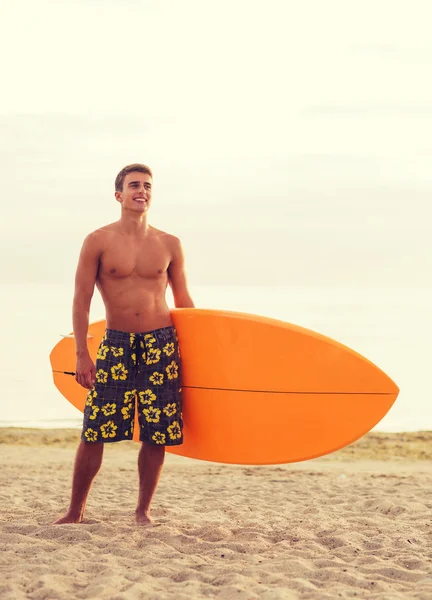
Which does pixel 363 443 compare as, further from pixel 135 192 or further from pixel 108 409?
pixel 135 192

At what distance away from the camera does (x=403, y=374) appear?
17.4 meters

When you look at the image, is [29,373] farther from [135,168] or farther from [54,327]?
[135,168]

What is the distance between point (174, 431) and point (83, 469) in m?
0.50

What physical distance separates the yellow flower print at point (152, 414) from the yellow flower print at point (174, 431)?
0.09 m

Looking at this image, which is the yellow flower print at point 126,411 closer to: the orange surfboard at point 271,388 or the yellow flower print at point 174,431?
the yellow flower print at point 174,431

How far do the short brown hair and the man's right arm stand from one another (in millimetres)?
306

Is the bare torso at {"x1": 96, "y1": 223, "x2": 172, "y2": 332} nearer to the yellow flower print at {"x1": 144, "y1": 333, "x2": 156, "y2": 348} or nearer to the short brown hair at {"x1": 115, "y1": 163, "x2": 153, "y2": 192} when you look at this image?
the yellow flower print at {"x1": 144, "y1": 333, "x2": 156, "y2": 348}

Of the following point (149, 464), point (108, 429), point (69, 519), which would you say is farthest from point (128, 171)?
point (69, 519)

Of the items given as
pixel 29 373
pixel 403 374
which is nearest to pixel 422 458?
pixel 403 374

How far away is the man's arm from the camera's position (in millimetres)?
4082

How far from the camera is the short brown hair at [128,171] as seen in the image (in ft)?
13.1

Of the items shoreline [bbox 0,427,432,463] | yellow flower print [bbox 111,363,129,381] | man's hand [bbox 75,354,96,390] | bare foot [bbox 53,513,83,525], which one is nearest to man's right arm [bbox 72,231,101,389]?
man's hand [bbox 75,354,96,390]

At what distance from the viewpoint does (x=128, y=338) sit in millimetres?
3912

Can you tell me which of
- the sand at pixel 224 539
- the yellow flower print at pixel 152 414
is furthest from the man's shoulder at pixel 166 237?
the sand at pixel 224 539
